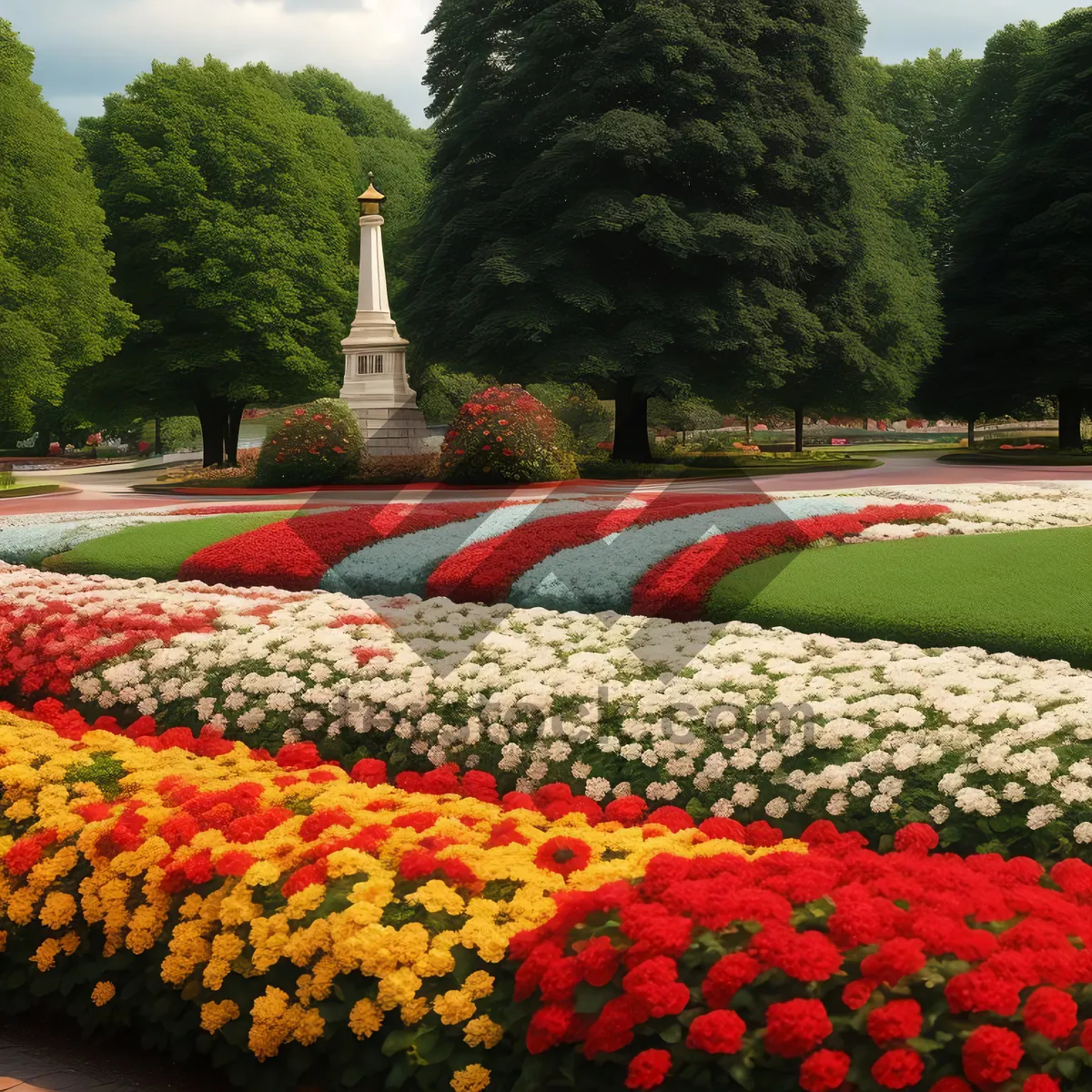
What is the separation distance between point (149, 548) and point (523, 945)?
8.67 m

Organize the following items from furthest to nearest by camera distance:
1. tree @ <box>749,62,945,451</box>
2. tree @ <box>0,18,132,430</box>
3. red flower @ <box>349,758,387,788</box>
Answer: tree @ <box>749,62,945,451</box>
tree @ <box>0,18,132,430</box>
red flower @ <box>349,758,387,788</box>

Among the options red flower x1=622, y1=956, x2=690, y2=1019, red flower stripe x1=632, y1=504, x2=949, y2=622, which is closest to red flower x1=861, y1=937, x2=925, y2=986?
red flower x1=622, y1=956, x2=690, y2=1019

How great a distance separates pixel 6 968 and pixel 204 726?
1.80m

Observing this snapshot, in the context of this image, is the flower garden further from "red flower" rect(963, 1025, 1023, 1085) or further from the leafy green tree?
the leafy green tree

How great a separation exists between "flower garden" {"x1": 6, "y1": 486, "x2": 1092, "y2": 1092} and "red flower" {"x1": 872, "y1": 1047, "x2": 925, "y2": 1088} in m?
0.01

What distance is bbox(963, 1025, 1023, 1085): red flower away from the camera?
273 cm

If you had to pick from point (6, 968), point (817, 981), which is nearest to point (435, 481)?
point (6, 968)

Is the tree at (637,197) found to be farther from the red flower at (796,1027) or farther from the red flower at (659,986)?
the red flower at (796,1027)

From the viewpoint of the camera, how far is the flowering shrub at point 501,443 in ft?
71.3

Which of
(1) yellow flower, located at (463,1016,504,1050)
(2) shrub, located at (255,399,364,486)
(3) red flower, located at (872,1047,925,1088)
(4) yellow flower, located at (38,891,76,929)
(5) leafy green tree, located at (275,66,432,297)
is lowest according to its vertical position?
(4) yellow flower, located at (38,891,76,929)

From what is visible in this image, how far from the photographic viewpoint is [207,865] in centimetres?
405

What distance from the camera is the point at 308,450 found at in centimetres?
2461

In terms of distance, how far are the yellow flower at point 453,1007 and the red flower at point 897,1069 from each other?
3.59 ft

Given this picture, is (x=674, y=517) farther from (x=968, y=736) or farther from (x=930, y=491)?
(x=968, y=736)
